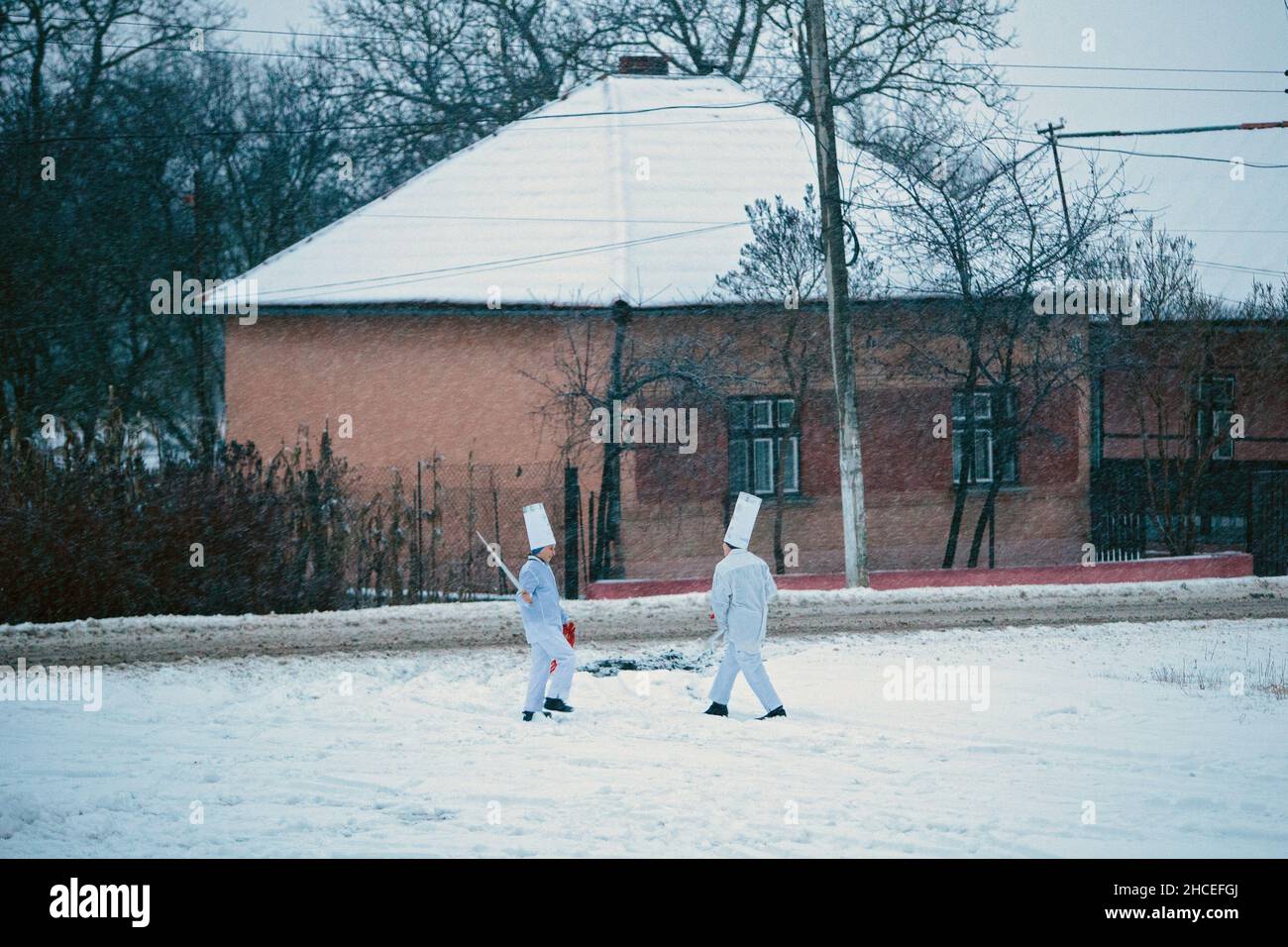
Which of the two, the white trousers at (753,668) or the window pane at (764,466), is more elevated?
the window pane at (764,466)

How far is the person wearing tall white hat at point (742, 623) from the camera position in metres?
10.3

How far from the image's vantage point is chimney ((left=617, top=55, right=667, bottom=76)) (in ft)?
97.7

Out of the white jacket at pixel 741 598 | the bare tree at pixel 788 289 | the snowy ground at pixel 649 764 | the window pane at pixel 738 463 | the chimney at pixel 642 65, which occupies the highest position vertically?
the chimney at pixel 642 65

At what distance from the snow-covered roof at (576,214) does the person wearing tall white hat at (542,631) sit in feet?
41.0

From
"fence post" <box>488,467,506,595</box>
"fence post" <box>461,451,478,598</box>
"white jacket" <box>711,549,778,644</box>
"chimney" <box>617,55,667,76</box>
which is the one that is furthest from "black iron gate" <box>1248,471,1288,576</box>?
"chimney" <box>617,55,667,76</box>

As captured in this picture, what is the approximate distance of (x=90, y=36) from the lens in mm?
30531

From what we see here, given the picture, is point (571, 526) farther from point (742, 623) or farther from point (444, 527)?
point (742, 623)

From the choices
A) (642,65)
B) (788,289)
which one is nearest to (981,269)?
(788,289)

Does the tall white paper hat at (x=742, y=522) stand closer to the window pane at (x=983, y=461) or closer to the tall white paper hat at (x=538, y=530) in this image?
the tall white paper hat at (x=538, y=530)

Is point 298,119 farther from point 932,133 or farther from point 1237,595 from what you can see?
point 1237,595

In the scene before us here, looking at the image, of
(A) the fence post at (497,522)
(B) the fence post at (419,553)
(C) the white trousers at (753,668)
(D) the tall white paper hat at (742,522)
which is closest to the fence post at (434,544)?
(B) the fence post at (419,553)

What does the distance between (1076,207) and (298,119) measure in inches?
858

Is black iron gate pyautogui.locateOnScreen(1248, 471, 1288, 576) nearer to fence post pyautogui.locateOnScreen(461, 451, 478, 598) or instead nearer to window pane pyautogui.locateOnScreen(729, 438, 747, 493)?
window pane pyautogui.locateOnScreen(729, 438, 747, 493)

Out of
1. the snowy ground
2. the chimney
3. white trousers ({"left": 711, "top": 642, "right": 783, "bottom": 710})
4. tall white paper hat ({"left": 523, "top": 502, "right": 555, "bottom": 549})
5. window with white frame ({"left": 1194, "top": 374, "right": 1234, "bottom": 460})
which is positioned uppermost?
the chimney
